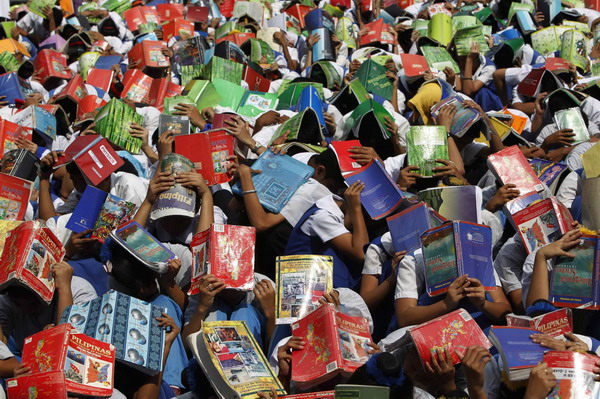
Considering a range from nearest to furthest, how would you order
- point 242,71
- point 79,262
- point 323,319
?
point 323,319 → point 79,262 → point 242,71

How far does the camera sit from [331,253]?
17.3ft

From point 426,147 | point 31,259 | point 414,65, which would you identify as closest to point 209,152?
point 426,147

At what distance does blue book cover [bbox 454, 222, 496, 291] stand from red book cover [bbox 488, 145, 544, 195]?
1.06 m

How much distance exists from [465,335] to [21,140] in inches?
179

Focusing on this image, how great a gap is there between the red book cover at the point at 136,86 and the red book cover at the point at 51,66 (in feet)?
3.85

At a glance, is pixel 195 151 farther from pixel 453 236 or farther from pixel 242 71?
pixel 242 71

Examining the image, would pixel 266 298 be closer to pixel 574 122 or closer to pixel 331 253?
pixel 331 253

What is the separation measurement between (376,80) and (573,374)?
529cm

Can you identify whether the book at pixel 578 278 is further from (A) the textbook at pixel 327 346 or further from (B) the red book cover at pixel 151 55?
(B) the red book cover at pixel 151 55

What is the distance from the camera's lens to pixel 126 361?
4.14 metres

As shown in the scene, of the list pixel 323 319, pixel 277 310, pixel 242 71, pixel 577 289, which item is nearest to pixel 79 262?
pixel 277 310

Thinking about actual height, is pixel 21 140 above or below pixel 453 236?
below

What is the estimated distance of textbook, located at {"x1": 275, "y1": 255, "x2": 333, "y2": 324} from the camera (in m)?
4.52

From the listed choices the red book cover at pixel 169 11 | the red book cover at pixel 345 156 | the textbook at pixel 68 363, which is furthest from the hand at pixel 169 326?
the red book cover at pixel 169 11
